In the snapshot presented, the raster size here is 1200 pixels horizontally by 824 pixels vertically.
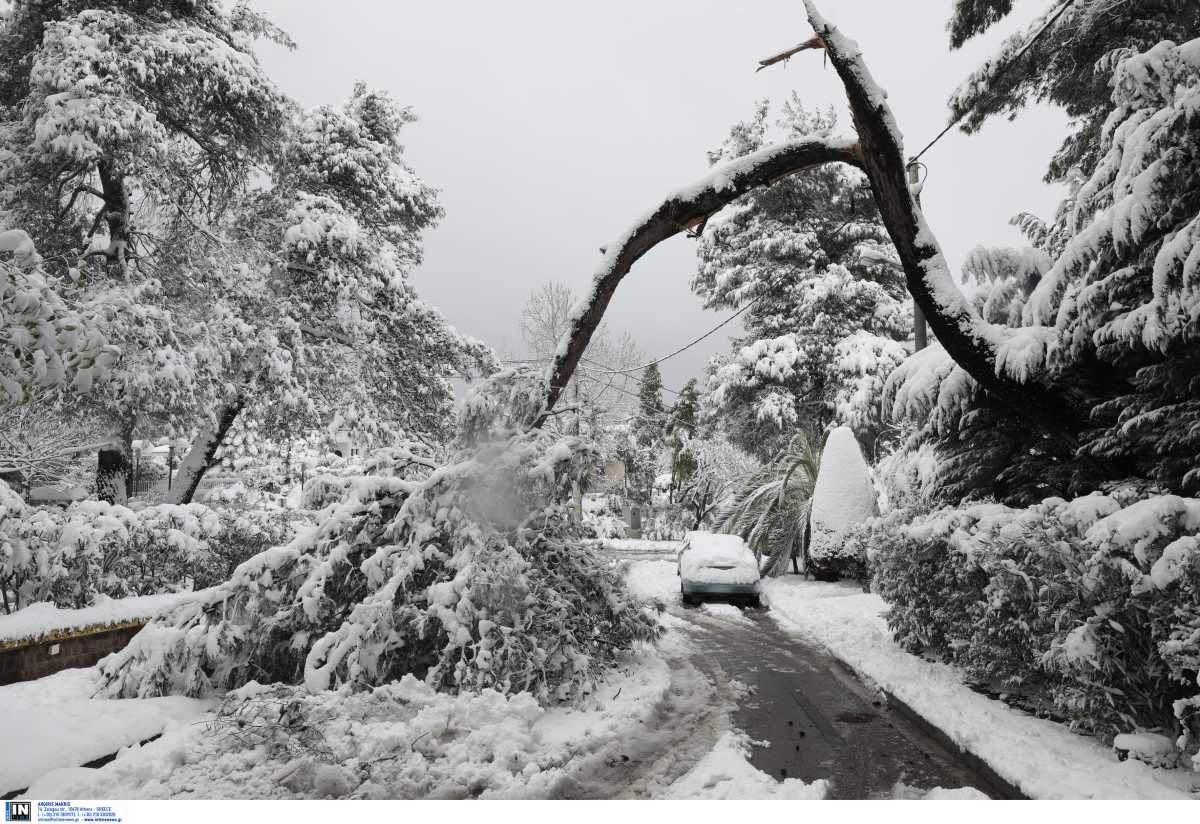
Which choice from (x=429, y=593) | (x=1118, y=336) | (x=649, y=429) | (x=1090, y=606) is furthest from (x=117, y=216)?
(x=649, y=429)

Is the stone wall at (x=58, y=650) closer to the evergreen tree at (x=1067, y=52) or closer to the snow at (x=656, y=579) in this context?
the snow at (x=656, y=579)

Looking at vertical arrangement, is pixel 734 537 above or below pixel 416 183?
below

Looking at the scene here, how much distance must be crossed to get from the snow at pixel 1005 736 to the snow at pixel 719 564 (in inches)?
121

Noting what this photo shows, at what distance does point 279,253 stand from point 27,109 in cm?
315

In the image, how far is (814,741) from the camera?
411 centimetres

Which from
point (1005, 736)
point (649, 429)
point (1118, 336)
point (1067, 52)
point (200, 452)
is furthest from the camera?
point (649, 429)

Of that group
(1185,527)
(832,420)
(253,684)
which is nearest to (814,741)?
(1185,527)

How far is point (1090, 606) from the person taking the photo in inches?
139

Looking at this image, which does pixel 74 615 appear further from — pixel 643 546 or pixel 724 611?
pixel 643 546

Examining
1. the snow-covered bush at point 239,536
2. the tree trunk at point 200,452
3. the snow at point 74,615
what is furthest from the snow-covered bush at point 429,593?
the tree trunk at point 200,452

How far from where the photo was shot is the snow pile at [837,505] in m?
11.9

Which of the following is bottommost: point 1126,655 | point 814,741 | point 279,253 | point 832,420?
point 814,741

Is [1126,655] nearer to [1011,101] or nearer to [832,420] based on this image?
[1011,101]

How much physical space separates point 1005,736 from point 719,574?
6825 mm
